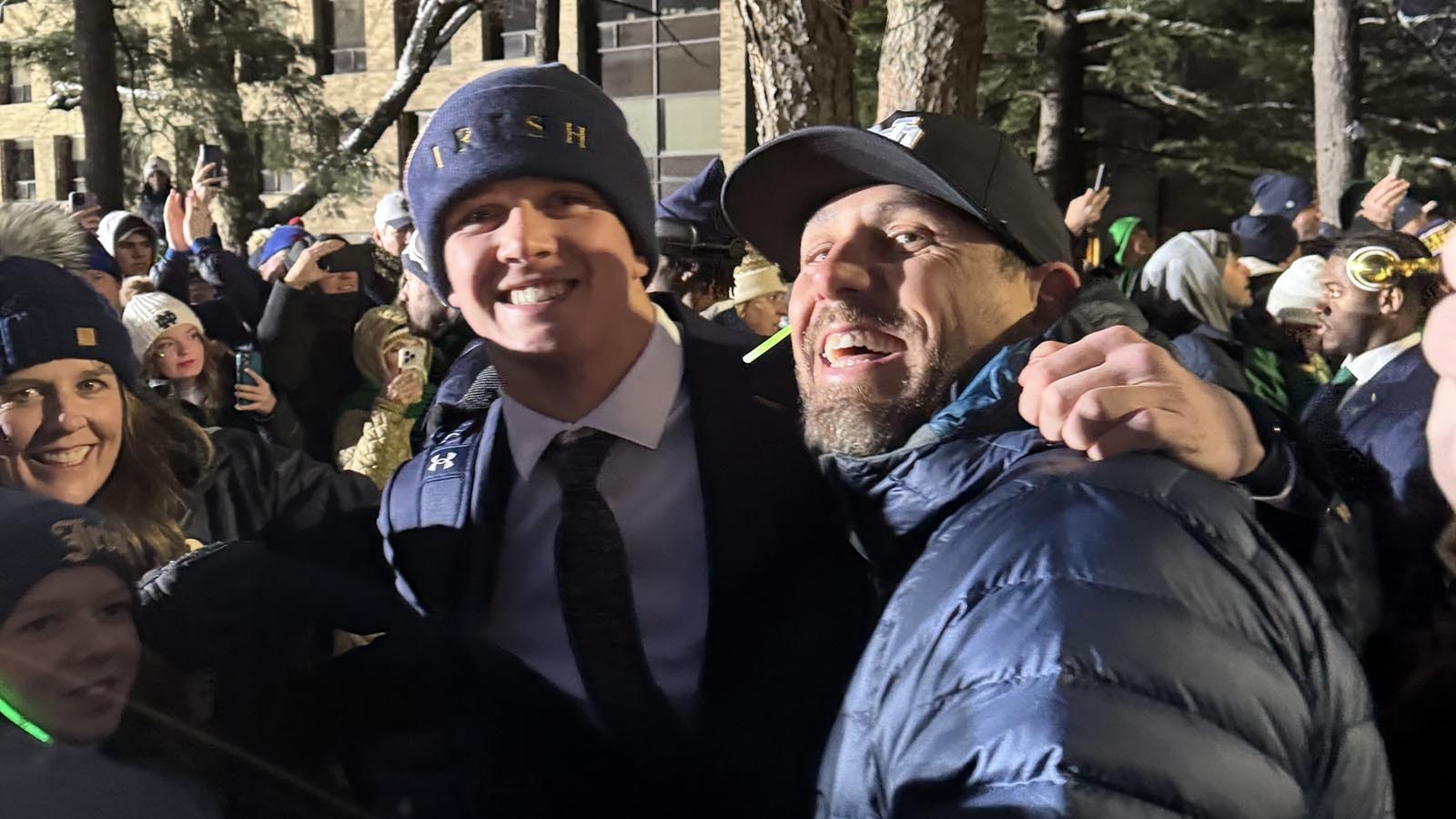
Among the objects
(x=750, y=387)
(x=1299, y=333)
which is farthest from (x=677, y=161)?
(x=750, y=387)

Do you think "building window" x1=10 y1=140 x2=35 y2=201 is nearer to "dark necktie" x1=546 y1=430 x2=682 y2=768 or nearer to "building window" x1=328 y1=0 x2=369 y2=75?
"dark necktie" x1=546 y1=430 x2=682 y2=768

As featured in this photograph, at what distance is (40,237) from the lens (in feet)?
5.63

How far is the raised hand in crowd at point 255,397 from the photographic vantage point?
2912 mm

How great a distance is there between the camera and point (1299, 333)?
3.30 metres

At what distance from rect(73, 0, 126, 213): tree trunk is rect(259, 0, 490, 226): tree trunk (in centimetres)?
278

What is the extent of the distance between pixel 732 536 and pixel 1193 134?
17.2 metres

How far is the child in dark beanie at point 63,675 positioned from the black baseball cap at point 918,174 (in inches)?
→ 40.9

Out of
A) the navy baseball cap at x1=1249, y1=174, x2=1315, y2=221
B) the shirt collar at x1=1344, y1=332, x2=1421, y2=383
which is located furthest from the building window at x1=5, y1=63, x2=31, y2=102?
the shirt collar at x1=1344, y1=332, x2=1421, y2=383

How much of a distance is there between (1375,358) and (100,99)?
5020 mm

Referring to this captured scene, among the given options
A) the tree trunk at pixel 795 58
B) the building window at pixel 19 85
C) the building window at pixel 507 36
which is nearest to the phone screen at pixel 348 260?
the tree trunk at pixel 795 58

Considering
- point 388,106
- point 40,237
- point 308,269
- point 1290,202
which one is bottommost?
point 308,269

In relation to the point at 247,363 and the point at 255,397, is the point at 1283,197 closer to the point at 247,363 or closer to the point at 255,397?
the point at 247,363

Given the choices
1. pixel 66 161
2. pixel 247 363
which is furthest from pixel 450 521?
pixel 66 161

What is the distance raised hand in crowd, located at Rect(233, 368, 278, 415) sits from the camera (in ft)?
9.55
